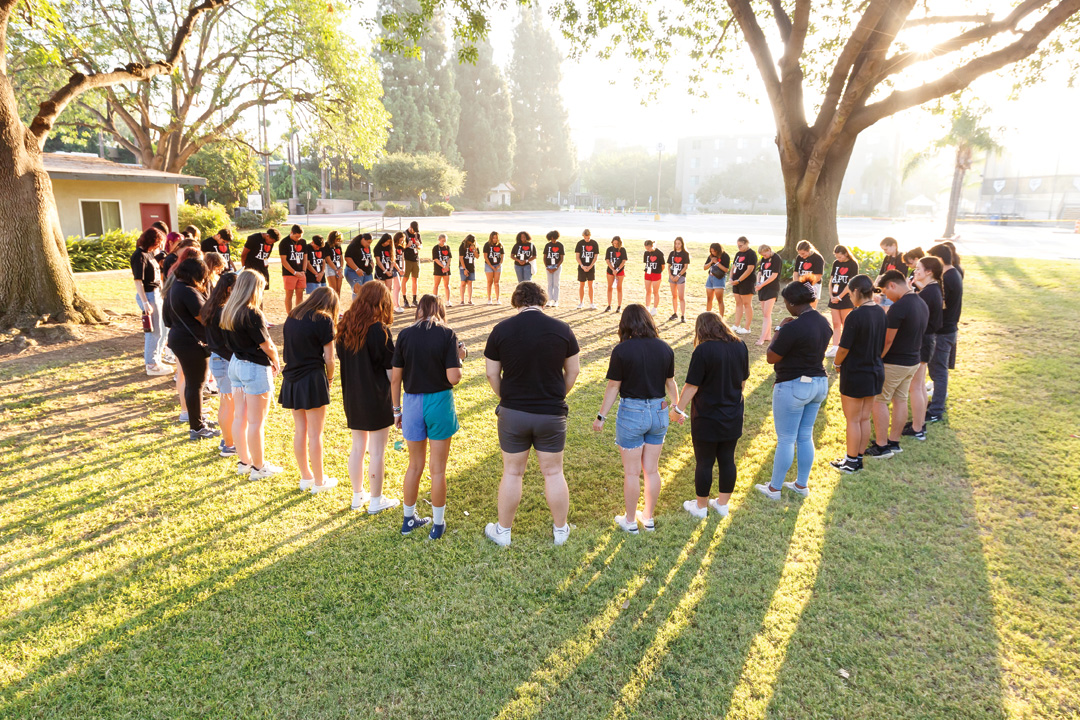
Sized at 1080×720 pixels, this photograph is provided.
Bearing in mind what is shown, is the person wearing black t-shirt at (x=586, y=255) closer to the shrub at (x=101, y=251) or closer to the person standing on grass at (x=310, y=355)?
the person standing on grass at (x=310, y=355)

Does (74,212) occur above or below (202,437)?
above

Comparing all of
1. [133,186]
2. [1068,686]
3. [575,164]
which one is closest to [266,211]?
[133,186]

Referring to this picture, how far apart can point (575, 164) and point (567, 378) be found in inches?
3368

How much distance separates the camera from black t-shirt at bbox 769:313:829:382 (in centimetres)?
483

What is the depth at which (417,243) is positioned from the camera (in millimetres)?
14375

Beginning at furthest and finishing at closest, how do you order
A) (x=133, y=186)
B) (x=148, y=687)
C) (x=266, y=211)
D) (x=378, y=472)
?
(x=266, y=211) → (x=133, y=186) → (x=378, y=472) → (x=148, y=687)

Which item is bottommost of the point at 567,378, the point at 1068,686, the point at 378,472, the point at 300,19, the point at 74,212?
the point at 1068,686

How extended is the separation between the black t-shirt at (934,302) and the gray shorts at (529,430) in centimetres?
476

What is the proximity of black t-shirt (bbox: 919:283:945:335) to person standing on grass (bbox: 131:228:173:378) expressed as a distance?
958cm

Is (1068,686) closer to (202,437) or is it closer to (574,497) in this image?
(574,497)

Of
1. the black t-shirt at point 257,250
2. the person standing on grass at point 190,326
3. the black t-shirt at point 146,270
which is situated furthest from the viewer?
the black t-shirt at point 257,250

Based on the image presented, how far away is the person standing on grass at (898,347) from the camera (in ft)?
18.9

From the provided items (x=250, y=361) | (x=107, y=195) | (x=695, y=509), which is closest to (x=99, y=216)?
(x=107, y=195)

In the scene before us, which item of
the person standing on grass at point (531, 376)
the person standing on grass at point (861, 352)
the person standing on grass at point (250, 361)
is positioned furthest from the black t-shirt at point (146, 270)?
the person standing on grass at point (861, 352)
